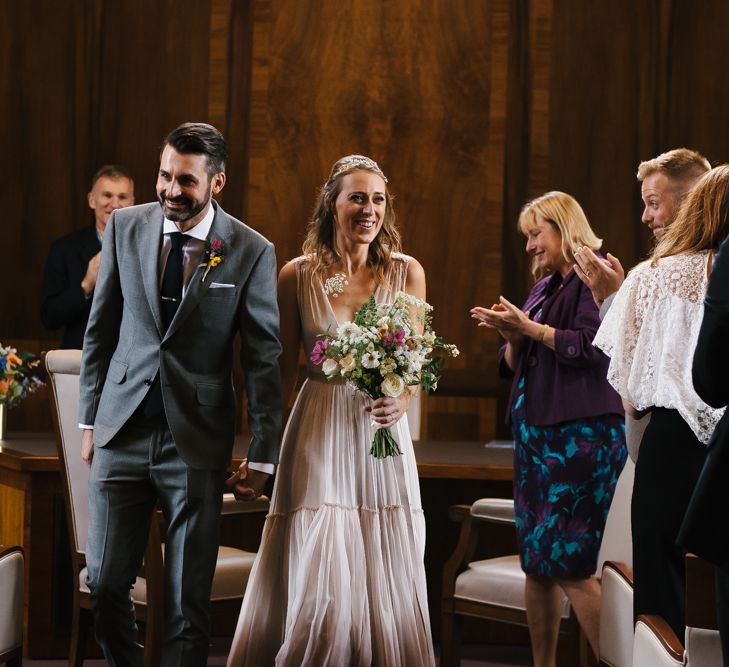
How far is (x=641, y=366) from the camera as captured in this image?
300 centimetres

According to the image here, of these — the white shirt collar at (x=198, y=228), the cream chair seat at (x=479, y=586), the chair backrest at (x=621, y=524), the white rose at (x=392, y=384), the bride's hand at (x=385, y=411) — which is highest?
the white shirt collar at (x=198, y=228)

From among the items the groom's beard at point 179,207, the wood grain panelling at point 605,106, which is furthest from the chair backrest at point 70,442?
the wood grain panelling at point 605,106

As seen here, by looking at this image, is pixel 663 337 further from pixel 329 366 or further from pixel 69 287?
pixel 69 287

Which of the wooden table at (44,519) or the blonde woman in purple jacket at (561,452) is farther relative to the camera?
the wooden table at (44,519)

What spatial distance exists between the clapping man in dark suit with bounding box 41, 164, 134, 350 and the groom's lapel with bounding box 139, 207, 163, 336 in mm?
2675

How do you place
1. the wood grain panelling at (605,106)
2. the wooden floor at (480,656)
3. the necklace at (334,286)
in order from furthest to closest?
the wood grain panelling at (605,106) → the wooden floor at (480,656) → the necklace at (334,286)

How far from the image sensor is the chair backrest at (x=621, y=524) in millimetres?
3688

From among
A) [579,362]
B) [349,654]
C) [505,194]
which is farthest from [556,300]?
[505,194]

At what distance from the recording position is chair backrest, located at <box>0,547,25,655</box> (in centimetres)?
300

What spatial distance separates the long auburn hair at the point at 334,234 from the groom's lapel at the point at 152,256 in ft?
1.97

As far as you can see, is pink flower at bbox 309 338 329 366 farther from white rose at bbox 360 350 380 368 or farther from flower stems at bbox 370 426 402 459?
flower stems at bbox 370 426 402 459

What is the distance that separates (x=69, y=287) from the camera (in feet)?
19.9

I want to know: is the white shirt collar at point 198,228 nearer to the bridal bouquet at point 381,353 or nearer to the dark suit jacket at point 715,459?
the bridal bouquet at point 381,353

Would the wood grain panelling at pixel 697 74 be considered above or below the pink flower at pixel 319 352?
above
